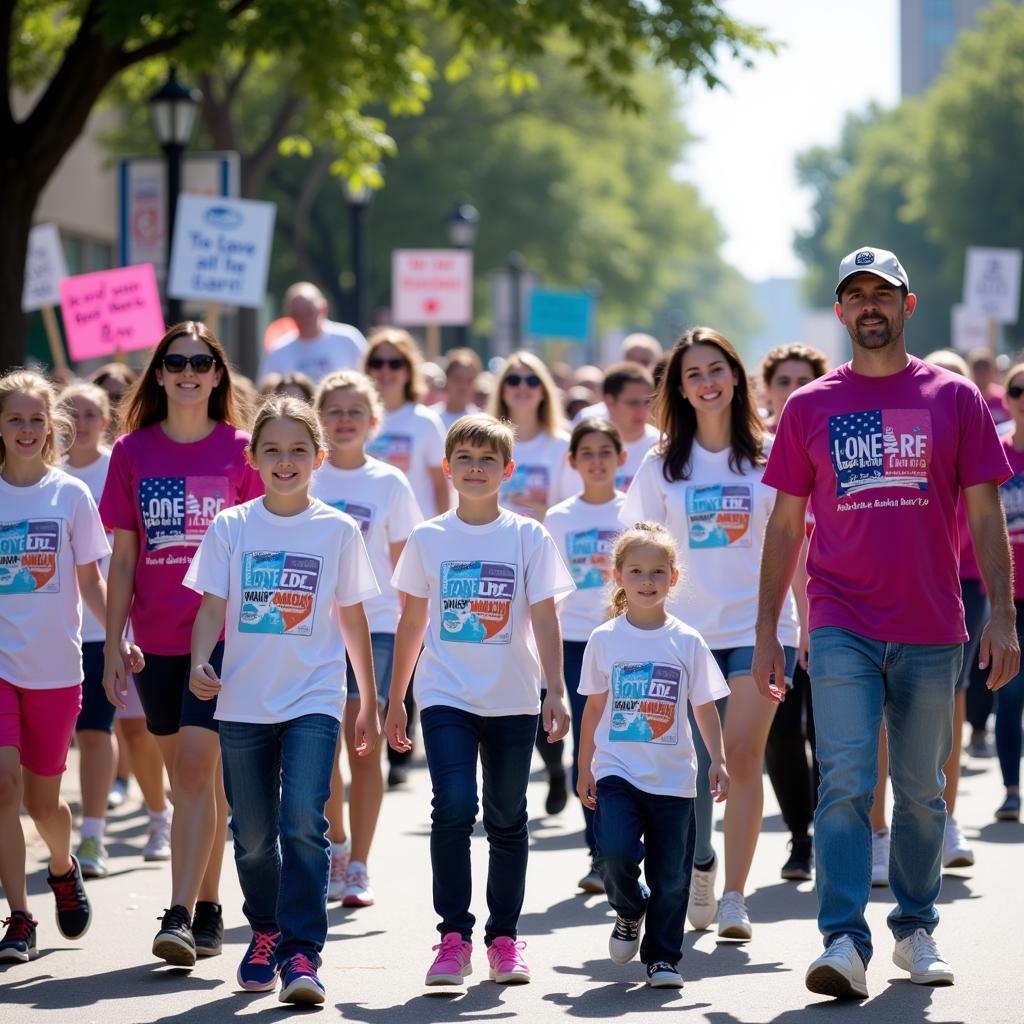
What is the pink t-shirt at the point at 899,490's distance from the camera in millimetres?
6410

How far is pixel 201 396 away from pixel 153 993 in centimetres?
213

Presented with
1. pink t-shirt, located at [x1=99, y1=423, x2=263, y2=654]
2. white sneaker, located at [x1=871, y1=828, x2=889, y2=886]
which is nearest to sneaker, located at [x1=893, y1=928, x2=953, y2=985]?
white sneaker, located at [x1=871, y1=828, x2=889, y2=886]

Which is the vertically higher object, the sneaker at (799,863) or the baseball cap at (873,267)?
the baseball cap at (873,267)

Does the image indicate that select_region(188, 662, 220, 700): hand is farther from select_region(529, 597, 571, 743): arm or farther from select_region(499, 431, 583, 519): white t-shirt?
select_region(499, 431, 583, 519): white t-shirt

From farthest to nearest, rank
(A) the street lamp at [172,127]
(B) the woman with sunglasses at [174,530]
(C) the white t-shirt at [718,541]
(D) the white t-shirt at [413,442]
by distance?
(A) the street lamp at [172,127] < (D) the white t-shirt at [413,442] < (C) the white t-shirt at [718,541] < (B) the woman with sunglasses at [174,530]

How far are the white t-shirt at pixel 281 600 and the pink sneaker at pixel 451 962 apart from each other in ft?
2.73

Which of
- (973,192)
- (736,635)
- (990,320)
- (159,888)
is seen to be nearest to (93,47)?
(159,888)

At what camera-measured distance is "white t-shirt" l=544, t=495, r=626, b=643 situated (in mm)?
9562

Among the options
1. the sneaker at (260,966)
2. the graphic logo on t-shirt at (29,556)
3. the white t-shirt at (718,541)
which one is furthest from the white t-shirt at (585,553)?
the sneaker at (260,966)

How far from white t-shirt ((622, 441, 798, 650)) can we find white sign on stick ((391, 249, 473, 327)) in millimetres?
13096

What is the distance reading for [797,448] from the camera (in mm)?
6629

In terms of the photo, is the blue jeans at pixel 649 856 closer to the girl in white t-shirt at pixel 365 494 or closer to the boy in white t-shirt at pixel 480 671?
the boy in white t-shirt at pixel 480 671

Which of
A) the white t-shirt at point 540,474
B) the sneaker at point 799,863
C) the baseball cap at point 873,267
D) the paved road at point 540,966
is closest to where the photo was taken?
the paved road at point 540,966

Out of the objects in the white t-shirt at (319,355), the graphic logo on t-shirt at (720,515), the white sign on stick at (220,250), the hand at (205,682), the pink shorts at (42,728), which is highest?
the white sign on stick at (220,250)
